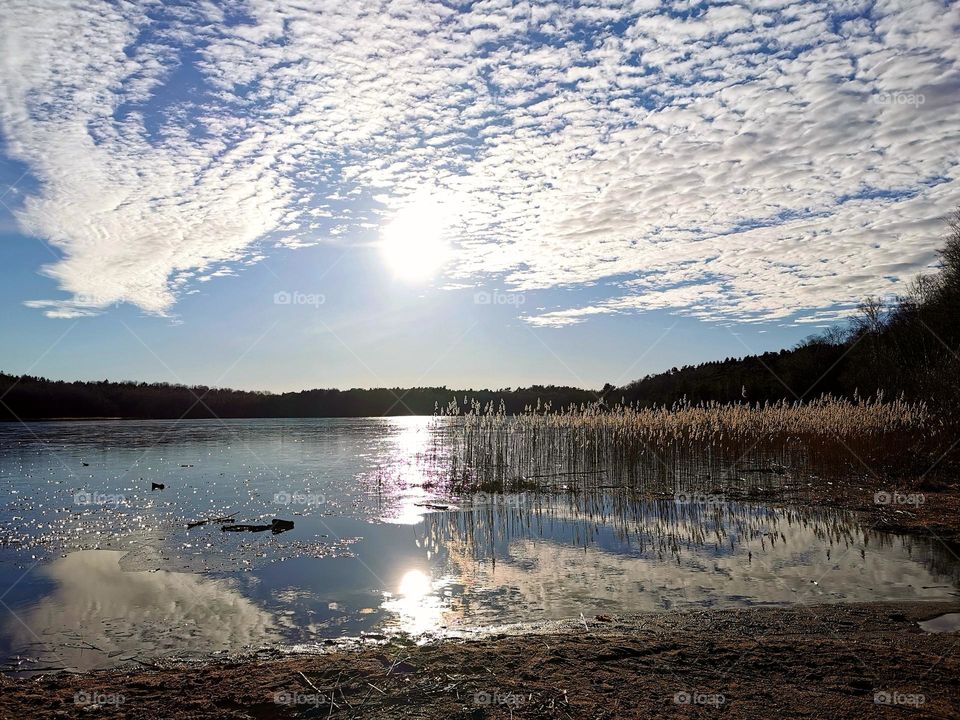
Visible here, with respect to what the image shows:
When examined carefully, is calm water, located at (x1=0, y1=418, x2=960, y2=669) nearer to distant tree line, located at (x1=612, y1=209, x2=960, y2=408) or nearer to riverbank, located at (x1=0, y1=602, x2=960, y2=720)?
riverbank, located at (x1=0, y1=602, x2=960, y2=720)

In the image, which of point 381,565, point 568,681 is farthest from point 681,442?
point 568,681

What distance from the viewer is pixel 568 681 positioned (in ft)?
15.6

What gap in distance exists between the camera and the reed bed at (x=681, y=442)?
1769cm

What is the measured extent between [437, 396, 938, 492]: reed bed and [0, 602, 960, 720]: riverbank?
1102cm

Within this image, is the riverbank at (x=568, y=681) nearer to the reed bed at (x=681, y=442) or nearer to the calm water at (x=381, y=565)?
the calm water at (x=381, y=565)

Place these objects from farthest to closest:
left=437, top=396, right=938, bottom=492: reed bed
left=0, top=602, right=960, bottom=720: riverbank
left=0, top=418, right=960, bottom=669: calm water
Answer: left=437, top=396, right=938, bottom=492: reed bed < left=0, top=418, right=960, bottom=669: calm water < left=0, top=602, right=960, bottom=720: riverbank

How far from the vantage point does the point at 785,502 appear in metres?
13.6

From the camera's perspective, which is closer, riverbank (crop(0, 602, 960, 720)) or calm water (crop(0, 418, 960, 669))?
riverbank (crop(0, 602, 960, 720))

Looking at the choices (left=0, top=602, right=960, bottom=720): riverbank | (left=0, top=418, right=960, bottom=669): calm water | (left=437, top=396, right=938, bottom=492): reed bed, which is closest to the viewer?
(left=0, top=602, right=960, bottom=720): riverbank

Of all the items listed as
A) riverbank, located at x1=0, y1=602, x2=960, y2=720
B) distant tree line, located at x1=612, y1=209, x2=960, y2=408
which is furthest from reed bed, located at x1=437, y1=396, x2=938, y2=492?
riverbank, located at x1=0, y1=602, x2=960, y2=720

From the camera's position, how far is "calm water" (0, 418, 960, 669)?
6.50 meters

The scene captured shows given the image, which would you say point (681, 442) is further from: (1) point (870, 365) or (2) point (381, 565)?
(1) point (870, 365)

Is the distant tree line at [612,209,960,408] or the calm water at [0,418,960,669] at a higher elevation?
the distant tree line at [612,209,960,408]

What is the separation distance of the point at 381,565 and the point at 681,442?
1451cm
